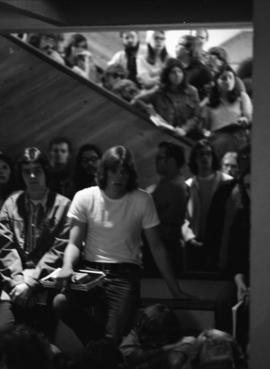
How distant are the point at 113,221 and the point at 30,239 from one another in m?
0.64

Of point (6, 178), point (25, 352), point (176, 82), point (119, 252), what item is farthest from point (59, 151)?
point (25, 352)

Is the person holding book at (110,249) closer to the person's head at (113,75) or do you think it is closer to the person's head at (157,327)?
the person's head at (157,327)

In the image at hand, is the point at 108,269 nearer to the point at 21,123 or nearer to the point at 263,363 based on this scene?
the point at 263,363

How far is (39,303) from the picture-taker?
7371 millimetres

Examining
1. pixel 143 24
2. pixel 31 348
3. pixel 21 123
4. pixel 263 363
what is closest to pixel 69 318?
pixel 263 363

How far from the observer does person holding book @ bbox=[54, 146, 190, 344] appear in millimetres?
7148

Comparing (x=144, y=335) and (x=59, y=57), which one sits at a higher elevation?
(x=59, y=57)

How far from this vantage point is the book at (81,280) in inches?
277

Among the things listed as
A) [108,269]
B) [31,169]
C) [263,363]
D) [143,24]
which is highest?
[143,24]

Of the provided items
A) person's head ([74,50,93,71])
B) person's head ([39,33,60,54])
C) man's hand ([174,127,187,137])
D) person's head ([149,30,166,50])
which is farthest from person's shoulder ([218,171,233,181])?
person's head ([74,50,93,71])

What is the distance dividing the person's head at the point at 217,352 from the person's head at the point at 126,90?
5.15m

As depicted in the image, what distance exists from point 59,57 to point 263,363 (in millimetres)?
5724

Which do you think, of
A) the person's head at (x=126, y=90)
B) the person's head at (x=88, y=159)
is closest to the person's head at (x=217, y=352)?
the person's head at (x=88, y=159)

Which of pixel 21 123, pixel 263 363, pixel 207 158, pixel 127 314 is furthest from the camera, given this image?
pixel 21 123
